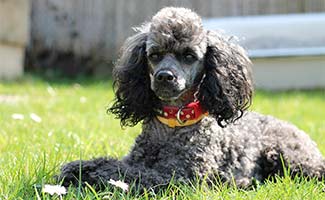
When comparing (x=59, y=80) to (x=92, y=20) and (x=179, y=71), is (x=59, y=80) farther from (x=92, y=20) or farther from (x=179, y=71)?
(x=179, y=71)

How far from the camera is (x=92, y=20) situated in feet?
39.3

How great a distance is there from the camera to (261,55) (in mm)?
9812

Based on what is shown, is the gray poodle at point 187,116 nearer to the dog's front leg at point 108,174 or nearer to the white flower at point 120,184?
the dog's front leg at point 108,174

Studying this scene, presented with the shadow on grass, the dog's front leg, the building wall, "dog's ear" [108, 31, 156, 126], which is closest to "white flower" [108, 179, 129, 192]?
the dog's front leg

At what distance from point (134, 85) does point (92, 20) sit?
8.31 m

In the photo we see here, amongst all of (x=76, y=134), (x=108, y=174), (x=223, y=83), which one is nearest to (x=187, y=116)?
(x=223, y=83)

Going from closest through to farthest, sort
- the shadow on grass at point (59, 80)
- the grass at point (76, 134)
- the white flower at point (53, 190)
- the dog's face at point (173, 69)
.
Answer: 1. the white flower at point (53, 190)
2. the grass at point (76, 134)
3. the dog's face at point (173, 69)
4. the shadow on grass at point (59, 80)

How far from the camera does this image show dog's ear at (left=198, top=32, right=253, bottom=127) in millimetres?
3688

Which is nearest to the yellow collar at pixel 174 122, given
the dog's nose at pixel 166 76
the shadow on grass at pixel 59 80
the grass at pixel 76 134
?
the dog's nose at pixel 166 76

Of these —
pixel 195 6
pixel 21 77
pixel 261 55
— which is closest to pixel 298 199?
pixel 261 55

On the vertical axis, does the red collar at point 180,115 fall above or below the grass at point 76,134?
above

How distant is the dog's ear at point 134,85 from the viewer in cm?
376

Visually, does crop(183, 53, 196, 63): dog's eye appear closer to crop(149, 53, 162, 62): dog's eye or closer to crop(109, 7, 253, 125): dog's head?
crop(109, 7, 253, 125): dog's head

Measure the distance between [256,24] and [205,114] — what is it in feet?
21.6
